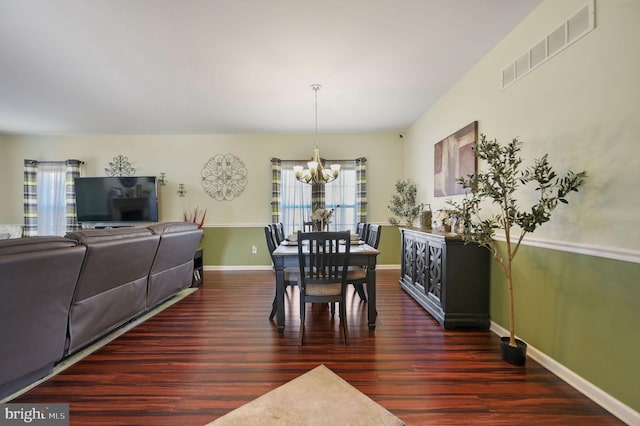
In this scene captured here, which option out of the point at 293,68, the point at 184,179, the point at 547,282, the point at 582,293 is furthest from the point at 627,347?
the point at 184,179

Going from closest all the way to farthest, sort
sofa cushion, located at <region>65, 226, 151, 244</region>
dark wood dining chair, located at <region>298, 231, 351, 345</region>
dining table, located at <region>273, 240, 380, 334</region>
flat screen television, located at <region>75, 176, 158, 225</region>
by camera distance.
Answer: sofa cushion, located at <region>65, 226, 151, 244</region> < dark wood dining chair, located at <region>298, 231, 351, 345</region> < dining table, located at <region>273, 240, 380, 334</region> < flat screen television, located at <region>75, 176, 158, 225</region>

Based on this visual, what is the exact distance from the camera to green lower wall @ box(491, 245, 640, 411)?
1.34 metres

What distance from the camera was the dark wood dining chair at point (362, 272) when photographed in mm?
2439

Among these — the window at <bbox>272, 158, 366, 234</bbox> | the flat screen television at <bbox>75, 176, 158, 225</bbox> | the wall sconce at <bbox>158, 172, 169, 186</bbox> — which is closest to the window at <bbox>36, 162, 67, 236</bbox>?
the flat screen television at <bbox>75, 176, 158, 225</bbox>

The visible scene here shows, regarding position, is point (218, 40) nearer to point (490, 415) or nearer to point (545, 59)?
point (545, 59)

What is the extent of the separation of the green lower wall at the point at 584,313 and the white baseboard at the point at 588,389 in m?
0.03

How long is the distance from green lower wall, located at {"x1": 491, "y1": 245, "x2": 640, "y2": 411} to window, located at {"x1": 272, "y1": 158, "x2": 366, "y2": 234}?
307 cm

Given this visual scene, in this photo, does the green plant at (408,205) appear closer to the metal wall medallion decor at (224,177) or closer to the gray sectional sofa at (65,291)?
the metal wall medallion decor at (224,177)

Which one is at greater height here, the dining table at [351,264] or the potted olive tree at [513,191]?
the potted olive tree at [513,191]

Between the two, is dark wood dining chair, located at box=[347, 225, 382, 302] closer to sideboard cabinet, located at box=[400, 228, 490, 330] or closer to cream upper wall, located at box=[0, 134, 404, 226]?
sideboard cabinet, located at box=[400, 228, 490, 330]

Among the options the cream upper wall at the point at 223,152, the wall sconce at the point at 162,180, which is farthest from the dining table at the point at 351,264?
the wall sconce at the point at 162,180

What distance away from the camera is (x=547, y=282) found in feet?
5.97

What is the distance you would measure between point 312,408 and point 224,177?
447 cm

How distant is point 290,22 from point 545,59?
197 centimetres
